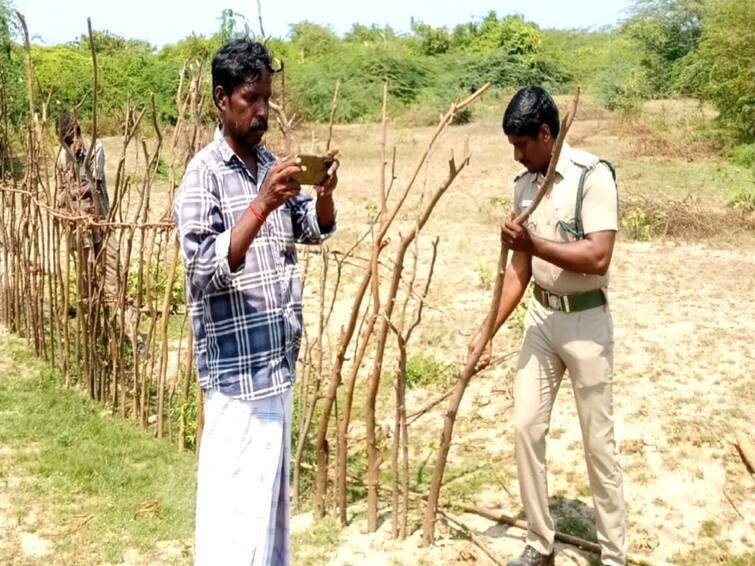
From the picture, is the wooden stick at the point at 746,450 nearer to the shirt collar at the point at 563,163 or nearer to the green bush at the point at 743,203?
the shirt collar at the point at 563,163

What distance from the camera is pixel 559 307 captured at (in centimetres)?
287

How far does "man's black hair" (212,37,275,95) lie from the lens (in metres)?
2.08

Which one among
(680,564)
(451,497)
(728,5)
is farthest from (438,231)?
(728,5)

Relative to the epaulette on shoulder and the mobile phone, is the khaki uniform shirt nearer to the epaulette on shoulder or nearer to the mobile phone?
the epaulette on shoulder

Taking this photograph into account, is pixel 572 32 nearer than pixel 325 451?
No

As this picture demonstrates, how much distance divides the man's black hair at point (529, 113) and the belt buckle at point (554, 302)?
0.56 meters

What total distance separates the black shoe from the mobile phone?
5.45 feet

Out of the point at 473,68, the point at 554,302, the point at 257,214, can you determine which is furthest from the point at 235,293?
the point at 473,68

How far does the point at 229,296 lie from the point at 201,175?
1.04 ft

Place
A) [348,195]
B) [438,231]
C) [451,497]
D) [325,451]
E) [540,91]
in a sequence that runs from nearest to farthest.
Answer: [540,91]
[325,451]
[451,497]
[438,231]
[348,195]

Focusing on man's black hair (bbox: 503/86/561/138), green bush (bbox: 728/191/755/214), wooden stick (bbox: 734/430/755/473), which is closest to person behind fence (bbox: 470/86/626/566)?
man's black hair (bbox: 503/86/561/138)

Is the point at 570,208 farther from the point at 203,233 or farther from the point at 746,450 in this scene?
the point at 746,450

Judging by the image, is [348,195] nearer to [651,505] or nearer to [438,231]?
[438,231]

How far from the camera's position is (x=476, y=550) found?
3.19 meters
